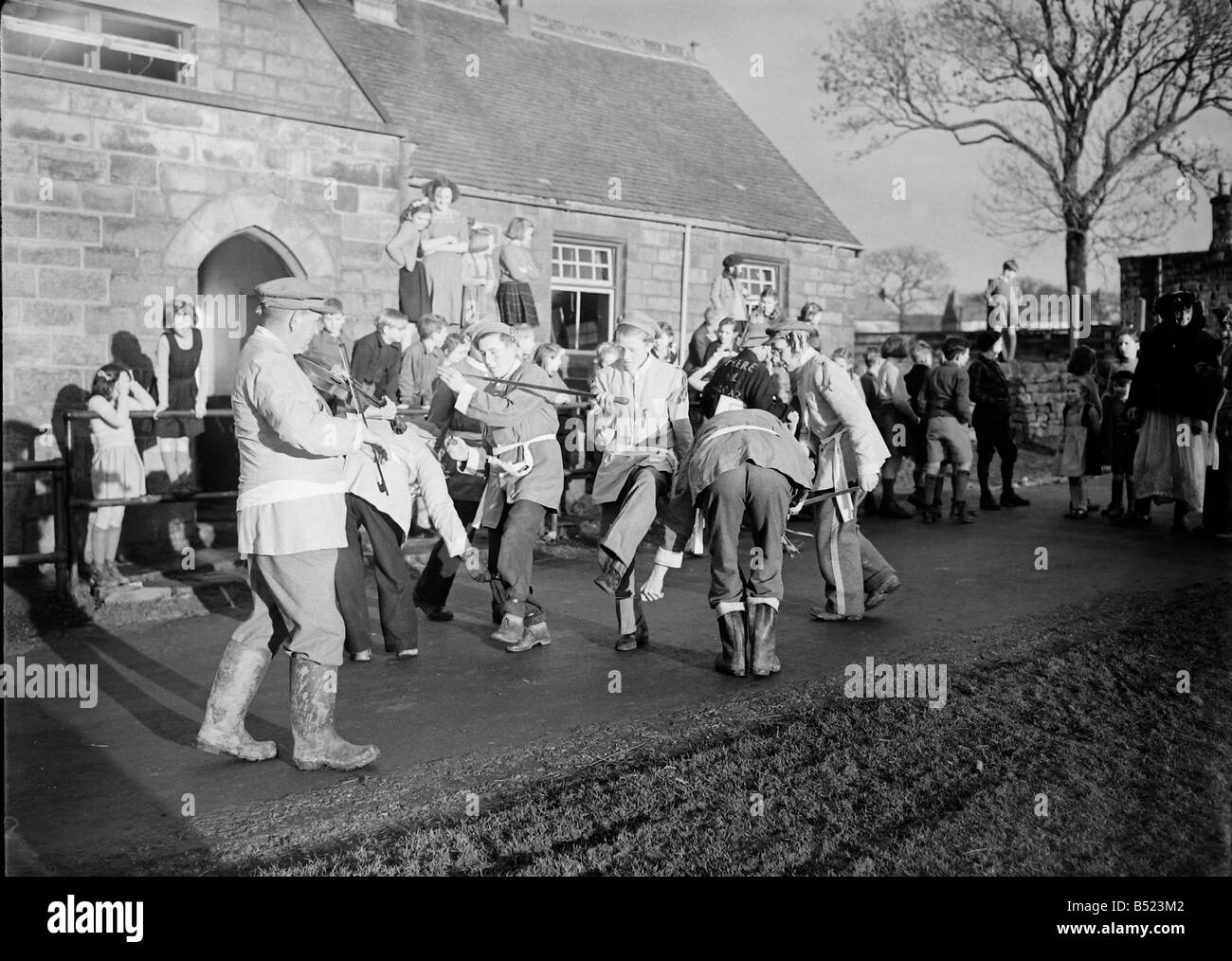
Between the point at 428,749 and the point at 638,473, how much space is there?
101 inches

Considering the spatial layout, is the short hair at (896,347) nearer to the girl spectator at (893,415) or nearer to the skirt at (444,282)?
the girl spectator at (893,415)

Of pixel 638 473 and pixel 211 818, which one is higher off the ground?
pixel 638 473

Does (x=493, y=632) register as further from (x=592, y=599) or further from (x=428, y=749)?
(x=428, y=749)

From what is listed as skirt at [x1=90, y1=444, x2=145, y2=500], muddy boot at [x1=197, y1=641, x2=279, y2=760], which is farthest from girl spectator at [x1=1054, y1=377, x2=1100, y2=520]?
muddy boot at [x1=197, y1=641, x2=279, y2=760]

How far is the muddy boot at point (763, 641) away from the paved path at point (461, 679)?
3.6 inches

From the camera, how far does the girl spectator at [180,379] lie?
32.7ft

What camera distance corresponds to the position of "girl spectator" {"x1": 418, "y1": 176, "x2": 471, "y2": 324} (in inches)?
465

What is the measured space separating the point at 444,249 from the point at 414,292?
62 centimetres

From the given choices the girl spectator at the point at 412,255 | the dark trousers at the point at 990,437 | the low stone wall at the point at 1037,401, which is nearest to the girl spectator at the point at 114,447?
the girl spectator at the point at 412,255

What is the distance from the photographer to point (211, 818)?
4590 millimetres

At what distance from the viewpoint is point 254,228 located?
1149cm

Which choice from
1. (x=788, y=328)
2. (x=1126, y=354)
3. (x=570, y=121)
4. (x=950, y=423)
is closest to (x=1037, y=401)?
(x=1126, y=354)
